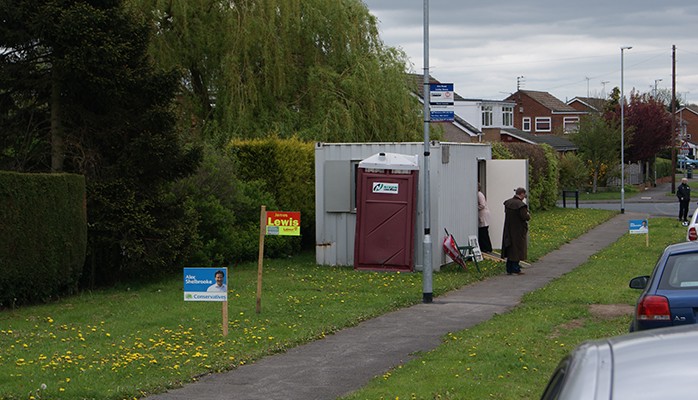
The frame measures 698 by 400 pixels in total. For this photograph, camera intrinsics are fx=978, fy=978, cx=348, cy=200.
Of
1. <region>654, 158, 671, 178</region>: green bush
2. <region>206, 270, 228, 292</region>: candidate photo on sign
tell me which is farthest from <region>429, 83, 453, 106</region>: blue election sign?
<region>654, 158, 671, 178</region>: green bush

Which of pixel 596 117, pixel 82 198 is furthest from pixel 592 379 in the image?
pixel 596 117

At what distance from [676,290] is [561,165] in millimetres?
47517

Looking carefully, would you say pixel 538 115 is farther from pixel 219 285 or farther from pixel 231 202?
pixel 219 285

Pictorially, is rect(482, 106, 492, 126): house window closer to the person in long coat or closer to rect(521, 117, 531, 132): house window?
rect(521, 117, 531, 132): house window

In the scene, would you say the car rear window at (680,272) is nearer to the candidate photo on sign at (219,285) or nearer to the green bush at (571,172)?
the candidate photo on sign at (219,285)

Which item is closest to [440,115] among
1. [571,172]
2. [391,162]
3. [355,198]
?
[391,162]

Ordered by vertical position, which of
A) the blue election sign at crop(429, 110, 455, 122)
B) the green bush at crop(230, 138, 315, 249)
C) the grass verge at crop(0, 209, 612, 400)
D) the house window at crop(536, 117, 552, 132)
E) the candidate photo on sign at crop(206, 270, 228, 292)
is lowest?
the grass verge at crop(0, 209, 612, 400)

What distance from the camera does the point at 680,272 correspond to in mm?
9930

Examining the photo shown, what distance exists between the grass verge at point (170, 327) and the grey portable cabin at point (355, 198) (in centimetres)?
65

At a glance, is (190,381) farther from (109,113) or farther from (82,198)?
(109,113)

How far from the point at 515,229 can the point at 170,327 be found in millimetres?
9588

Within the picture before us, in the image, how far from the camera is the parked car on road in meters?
2.73

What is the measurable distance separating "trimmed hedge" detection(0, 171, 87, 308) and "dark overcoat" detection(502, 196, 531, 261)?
Result: 29.2 feet

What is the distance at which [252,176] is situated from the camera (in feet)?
80.9
